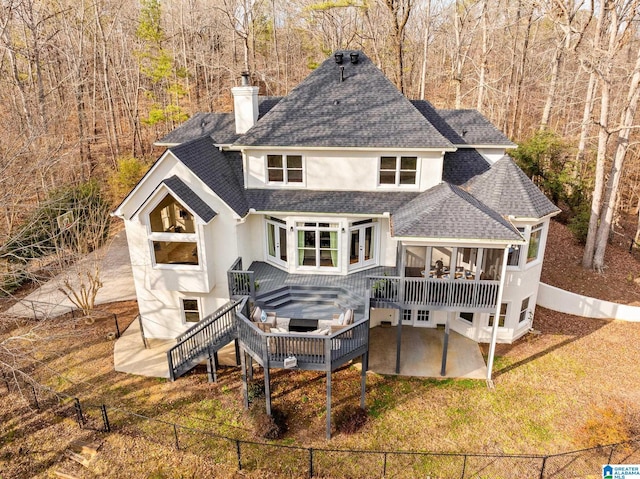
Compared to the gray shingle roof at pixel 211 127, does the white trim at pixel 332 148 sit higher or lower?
lower

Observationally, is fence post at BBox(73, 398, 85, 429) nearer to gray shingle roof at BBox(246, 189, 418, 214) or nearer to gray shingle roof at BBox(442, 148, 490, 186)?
gray shingle roof at BBox(246, 189, 418, 214)

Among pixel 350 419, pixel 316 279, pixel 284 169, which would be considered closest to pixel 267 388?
pixel 350 419

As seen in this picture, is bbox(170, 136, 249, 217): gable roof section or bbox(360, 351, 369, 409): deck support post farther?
bbox(170, 136, 249, 217): gable roof section

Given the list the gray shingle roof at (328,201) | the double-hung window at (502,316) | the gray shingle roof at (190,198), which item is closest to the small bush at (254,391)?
the gray shingle roof at (190,198)

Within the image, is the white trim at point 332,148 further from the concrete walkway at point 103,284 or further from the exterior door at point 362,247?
the concrete walkway at point 103,284

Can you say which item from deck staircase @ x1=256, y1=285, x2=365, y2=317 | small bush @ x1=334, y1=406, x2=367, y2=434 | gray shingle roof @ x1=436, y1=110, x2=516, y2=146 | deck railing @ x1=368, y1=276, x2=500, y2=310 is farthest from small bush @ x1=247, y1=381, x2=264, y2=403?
gray shingle roof @ x1=436, y1=110, x2=516, y2=146

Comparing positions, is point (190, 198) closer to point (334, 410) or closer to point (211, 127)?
point (211, 127)
